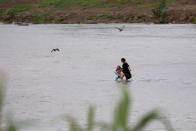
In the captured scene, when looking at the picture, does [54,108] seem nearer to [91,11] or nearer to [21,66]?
[21,66]

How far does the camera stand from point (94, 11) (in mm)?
100438

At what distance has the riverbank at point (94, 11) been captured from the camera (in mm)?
91562

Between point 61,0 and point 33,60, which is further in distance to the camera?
point 61,0

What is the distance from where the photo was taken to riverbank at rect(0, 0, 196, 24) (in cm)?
9156

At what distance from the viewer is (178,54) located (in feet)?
125

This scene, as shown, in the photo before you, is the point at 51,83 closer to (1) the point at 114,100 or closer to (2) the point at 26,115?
(2) the point at 26,115

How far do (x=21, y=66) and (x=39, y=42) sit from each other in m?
24.1

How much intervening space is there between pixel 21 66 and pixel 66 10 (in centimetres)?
7404

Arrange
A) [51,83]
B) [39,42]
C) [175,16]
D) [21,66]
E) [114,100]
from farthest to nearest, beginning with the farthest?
[175,16] → [39,42] → [21,66] → [51,83] → [114,100]

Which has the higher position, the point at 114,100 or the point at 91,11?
the point at 114,100

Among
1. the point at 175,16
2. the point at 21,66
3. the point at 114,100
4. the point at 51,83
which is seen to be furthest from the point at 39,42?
the point at 114,100

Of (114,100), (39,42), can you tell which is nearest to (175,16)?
(39,42)

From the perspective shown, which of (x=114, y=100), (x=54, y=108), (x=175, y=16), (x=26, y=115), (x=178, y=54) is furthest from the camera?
(x=175, y=16)

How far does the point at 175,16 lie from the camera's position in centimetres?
8950
